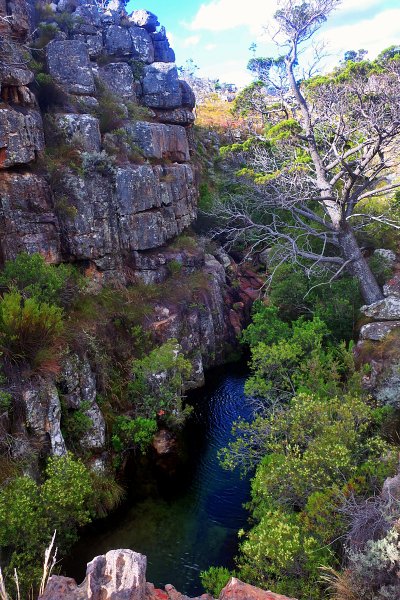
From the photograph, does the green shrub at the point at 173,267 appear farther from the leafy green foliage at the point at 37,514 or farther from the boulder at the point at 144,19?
the boulder at the point at 144,19

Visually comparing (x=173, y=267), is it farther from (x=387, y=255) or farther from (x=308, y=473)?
(x=308, y=473)

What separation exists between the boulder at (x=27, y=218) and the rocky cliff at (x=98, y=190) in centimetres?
4

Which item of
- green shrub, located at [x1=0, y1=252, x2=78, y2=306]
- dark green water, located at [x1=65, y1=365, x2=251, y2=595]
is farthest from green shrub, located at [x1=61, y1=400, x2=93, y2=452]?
green shrub, located at [x1=0, y1=252, x2=78, y2=306]

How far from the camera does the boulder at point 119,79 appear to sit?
22719mm

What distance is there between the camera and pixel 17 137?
1528 centimetres

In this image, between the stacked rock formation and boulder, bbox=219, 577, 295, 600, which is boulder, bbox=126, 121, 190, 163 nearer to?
the stacked rock formation

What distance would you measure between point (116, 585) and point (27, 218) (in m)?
13.3

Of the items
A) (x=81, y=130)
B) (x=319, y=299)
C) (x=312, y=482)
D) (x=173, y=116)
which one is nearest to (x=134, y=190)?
(x=81, y=130)

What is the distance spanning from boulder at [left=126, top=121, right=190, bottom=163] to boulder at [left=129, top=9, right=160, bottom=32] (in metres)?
7.44

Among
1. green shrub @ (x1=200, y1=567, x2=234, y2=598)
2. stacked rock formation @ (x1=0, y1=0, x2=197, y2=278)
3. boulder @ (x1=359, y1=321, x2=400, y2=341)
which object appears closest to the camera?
green shrub @ (x1=200, y1=567, x2=234, y2=598)

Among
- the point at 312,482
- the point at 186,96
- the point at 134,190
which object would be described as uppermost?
the point at 186,96

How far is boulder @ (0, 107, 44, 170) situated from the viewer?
1493 centimetres

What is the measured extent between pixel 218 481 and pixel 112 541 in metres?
3.99

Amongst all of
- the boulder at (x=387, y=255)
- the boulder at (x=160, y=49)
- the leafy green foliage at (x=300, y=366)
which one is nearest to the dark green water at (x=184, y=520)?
the leafy green foliage at (x=300, y=366)
